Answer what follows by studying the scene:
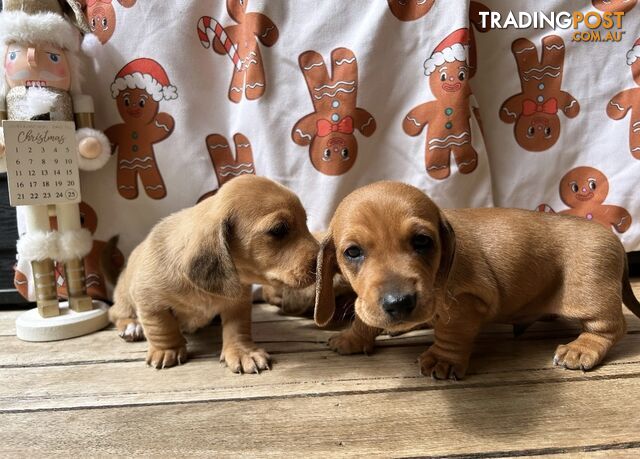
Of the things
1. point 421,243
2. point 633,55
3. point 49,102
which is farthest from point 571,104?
point 49,102

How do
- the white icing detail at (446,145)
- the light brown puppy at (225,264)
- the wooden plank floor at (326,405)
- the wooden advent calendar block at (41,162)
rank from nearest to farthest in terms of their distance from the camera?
the wooden plank floor at (326,405) < the light brown puppy at (225,264) < the wooden advent calendar block at (41,162) < the white icing detail at (446,145)

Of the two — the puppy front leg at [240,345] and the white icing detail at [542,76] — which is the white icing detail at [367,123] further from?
the puppy front leg at [240,345]

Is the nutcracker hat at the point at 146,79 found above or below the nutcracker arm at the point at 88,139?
above

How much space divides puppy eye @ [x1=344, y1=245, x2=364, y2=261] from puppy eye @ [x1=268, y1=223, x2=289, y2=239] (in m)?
0.38

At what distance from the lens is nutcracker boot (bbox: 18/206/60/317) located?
2.54 m

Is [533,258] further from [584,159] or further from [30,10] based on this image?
[30,10]

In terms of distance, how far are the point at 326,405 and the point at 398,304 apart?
1.74ft

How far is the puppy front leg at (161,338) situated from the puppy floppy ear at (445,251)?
126 centimetres

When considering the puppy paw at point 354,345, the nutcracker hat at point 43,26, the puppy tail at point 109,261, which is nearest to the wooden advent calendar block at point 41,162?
the nutcracker hat at point 43,26

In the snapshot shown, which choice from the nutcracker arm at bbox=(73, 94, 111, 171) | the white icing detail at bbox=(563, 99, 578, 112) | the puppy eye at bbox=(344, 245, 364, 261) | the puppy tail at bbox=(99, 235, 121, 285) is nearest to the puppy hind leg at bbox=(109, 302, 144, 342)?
the puppy tail at bbox=(99, 235, 121, 285)

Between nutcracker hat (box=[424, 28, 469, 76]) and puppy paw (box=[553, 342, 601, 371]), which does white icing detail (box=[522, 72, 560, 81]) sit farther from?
puppy paw (box=[553, 342, 601, 371])

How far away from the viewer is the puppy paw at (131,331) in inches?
97.8

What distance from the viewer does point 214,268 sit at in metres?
1.95

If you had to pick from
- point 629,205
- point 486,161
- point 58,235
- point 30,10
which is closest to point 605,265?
point 486,161
